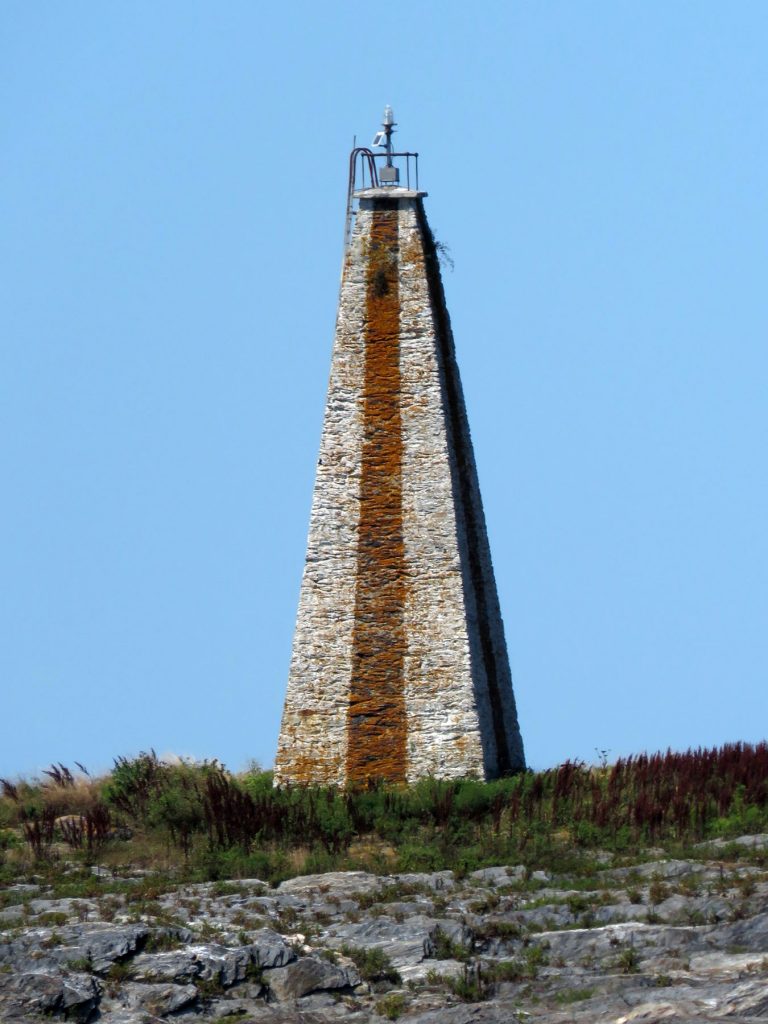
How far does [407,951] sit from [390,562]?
27.8 ft

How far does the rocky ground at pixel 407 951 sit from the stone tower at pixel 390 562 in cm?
509

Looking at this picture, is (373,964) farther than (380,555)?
No

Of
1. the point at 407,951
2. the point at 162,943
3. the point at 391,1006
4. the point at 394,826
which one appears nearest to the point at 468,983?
the point at 391,1006

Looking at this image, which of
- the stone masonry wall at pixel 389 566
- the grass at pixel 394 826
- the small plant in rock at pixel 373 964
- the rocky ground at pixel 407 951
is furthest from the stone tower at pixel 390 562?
the small plant in rock at pixel 373 964

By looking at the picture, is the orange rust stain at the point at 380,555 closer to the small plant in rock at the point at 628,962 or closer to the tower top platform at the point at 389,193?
the tower top platform at the point at 389,193

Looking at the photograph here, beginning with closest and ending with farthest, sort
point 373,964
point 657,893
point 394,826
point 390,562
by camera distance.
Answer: point 373,964 < point 657,893 < point 394,826 < point 390,562

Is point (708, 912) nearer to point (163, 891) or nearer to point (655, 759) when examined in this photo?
point (163, 891)

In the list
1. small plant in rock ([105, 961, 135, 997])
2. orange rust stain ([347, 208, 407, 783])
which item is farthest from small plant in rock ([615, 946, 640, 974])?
orange rust stain ([347, 208, 407, 783])

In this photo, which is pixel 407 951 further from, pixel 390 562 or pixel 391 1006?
pixel 390 562

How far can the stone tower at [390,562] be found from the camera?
74.6 feet

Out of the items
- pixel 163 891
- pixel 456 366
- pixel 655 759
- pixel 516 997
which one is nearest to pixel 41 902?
pixel 163 891

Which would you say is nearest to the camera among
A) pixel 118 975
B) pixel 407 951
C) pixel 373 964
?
pixel 118 975

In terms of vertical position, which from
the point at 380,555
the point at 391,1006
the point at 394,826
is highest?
the point at 380,555

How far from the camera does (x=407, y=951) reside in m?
15.3
